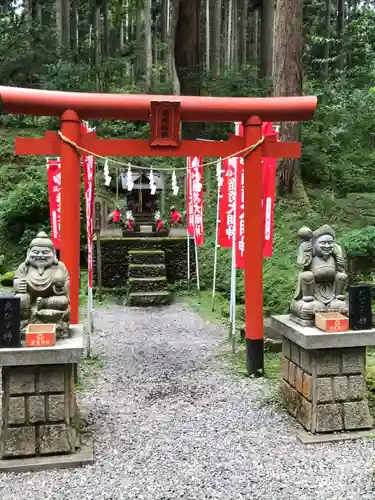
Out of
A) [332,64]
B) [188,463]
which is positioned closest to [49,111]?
[188,463]

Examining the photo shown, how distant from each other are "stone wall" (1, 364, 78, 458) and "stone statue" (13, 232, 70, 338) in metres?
0.45

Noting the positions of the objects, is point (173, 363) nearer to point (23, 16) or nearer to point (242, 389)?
point (242, 389)

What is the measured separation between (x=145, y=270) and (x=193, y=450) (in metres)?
7.63

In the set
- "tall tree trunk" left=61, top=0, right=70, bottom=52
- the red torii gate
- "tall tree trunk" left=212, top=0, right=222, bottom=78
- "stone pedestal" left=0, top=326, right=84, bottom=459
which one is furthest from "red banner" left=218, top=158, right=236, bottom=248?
"tall tree trunk" left=212, top=0, right=222, bottom=78

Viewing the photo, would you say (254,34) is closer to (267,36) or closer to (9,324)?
(267,36)

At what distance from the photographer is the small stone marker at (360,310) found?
14.9ft

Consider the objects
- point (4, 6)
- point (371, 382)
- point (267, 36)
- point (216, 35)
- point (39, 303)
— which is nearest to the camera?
point (39, 303)

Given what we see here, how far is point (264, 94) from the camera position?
16.8m

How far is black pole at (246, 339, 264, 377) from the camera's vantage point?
615 centimetres

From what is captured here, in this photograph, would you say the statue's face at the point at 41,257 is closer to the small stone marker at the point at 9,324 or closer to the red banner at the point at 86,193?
the small stone marker at the point at 9,324

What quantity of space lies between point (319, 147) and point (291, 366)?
11850 mm

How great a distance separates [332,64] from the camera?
23.4 meters

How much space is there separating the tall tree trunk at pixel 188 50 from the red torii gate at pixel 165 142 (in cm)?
1045

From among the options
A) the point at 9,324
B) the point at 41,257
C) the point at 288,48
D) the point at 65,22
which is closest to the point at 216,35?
the point at 65,22
